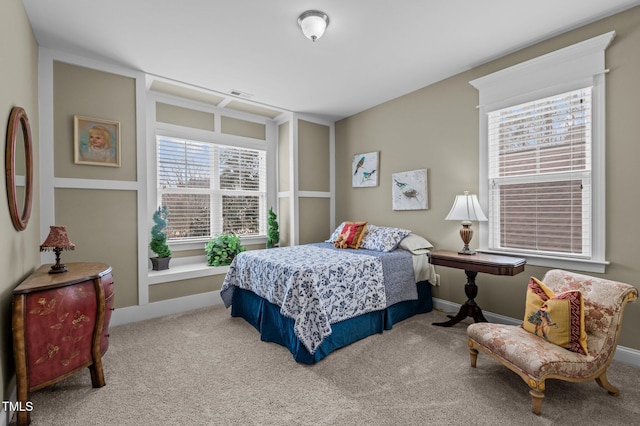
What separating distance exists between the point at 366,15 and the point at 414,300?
2.89 meters

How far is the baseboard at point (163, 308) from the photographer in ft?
10.4

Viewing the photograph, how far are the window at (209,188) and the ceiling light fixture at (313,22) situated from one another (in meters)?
2.53

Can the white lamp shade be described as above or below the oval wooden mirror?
below

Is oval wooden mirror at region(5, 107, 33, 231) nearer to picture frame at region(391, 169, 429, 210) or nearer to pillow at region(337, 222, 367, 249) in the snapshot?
pillow at region(337, 222, 367, 249)

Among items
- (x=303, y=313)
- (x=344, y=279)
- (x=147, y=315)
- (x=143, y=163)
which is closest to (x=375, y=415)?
(x=303, y=313)

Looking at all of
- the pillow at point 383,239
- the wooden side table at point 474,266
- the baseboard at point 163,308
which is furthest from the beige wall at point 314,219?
the wooden side table at point 474,266

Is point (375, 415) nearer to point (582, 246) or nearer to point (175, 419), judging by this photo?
point (175, 419)

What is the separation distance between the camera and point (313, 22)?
2.34m

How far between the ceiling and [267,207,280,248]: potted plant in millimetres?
1971

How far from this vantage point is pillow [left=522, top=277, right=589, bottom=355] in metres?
1.89

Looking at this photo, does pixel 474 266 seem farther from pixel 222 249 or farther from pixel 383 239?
pixel 222 249

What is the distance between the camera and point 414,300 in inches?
133

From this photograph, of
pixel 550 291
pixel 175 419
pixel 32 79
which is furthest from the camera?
pixel 32 79

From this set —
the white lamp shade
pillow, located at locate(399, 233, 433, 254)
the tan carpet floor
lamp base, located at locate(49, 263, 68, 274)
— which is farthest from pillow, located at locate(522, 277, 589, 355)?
lamp base, located at locate(49, 263, 68, 274)
